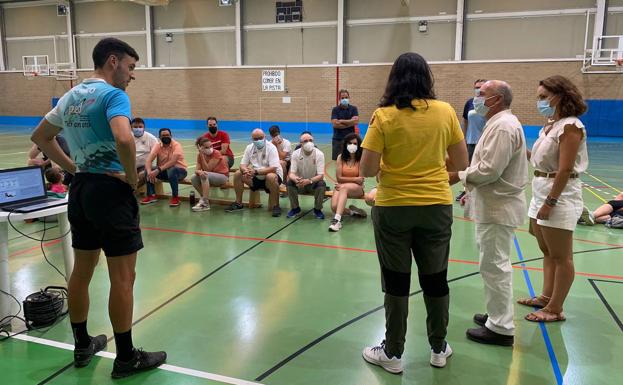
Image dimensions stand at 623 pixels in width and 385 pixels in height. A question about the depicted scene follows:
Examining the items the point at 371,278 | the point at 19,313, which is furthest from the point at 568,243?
the point at 19,313

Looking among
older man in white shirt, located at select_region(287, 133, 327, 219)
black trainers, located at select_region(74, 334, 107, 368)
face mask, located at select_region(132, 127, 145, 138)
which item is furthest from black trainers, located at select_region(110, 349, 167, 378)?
face mask, located at select_region(132, 127, 145, 138)

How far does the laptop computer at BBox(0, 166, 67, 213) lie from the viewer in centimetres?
337

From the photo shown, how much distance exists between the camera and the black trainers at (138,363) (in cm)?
284

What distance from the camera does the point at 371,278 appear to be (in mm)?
4508

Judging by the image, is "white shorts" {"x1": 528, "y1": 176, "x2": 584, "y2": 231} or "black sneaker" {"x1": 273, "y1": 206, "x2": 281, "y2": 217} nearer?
"white shorts" {"x1": 528, "y1": 176, "x2": 584, "y2": 231}

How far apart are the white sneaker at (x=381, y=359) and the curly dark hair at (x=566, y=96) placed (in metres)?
1.99

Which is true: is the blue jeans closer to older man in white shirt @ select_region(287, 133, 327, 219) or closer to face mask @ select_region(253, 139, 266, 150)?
face mask @ select_region(253, 139, 266, 150)

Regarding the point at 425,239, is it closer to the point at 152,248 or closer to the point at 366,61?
the point at 152,248

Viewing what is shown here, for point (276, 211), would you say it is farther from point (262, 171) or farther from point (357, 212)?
point (357, 212)

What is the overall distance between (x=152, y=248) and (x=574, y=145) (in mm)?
4383

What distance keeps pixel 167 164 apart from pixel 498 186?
578 centimetres

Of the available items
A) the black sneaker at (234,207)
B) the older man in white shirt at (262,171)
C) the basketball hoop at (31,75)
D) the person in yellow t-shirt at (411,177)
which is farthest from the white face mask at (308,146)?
the basketball hoop at (31,75)

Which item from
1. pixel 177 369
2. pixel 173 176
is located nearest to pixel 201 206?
pixel 173 176

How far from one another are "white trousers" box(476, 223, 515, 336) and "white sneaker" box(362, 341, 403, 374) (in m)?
0.80
